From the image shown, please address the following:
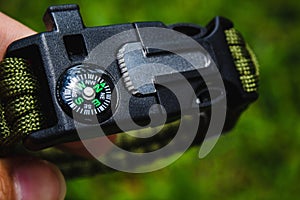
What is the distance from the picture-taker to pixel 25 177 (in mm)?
1153

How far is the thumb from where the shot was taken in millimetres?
1106

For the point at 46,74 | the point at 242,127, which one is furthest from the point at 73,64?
the point at 242,127

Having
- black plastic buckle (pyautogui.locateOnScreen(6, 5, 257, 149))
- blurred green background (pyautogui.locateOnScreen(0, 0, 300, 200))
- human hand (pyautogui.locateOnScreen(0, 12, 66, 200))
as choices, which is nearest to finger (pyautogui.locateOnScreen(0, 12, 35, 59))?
human hand (pyautogui.locateOnScreen(0, 12, 66, 200))

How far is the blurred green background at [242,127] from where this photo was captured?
1660 mm

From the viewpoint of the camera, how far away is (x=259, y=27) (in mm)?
1918

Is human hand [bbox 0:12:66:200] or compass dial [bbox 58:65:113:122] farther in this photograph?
human hand [bbox 0:12:66:200]

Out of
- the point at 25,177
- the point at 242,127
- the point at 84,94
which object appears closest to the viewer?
the point at 84,94

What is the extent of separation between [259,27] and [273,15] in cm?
6

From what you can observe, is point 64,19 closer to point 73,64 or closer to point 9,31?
point 73,64

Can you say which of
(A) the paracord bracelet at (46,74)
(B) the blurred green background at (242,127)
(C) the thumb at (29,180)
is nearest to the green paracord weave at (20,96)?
(A) the paracord bracelet at (46,74)

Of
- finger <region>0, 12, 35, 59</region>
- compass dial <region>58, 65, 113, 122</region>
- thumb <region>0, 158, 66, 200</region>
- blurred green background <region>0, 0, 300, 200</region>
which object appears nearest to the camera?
compass dial <region>58, 65, 113, 122</region>

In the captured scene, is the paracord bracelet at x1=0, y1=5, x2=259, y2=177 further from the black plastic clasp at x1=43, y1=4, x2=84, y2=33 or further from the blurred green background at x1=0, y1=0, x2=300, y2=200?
the blurred green background at x1=0, y1=0, x2=300, y2=200

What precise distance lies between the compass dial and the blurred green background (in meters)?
0.68

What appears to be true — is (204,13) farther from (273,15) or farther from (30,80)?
(30,80)
